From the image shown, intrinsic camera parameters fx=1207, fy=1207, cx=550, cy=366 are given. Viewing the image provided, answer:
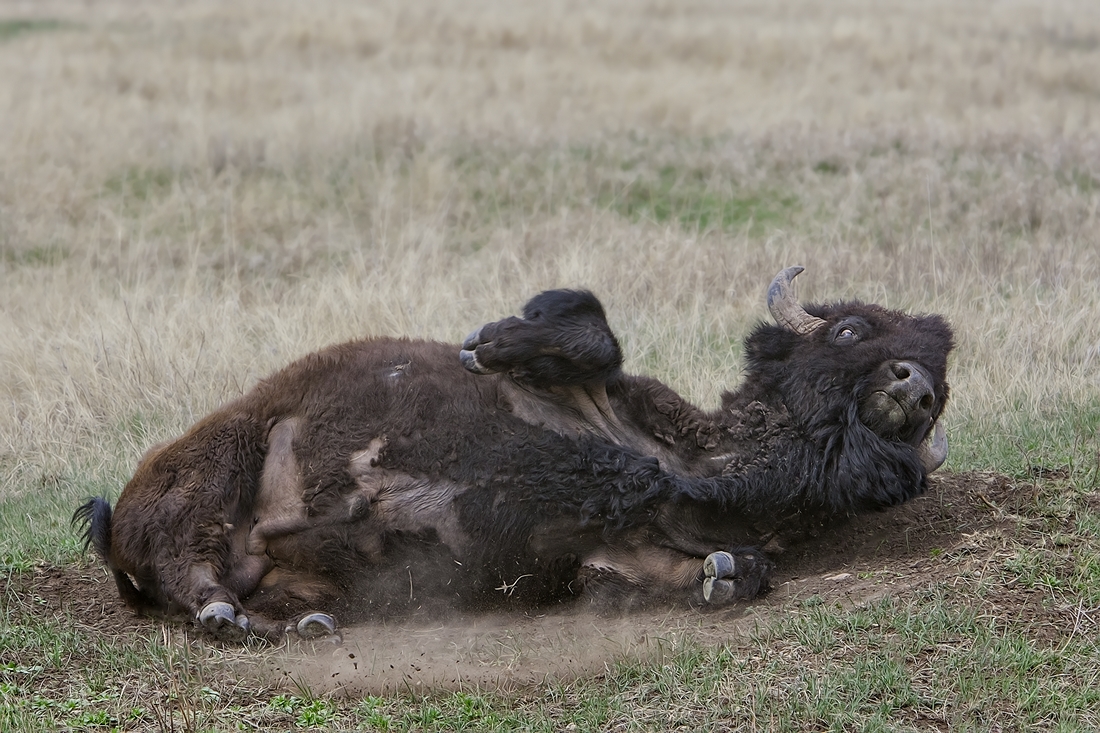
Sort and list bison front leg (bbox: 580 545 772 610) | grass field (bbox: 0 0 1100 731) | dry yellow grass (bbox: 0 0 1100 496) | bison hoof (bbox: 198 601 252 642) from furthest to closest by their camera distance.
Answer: dry yellow grass (bbox: 0 0 1100 496), bison front leg (bbox: 580 545 772 610), bison hoof (bbox: 198 601 252 642), grass field (bbox: 0 0 1100 731)

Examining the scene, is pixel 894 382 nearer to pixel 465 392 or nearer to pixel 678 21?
pixel 465 392

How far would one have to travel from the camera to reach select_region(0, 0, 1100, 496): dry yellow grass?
8117mm

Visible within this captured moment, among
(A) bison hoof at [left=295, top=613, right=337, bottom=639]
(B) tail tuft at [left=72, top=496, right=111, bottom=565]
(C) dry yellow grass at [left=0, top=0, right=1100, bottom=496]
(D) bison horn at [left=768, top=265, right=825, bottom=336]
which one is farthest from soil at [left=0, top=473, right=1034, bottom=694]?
(C) dry yellow grass at [left=0, top=0, right=1100, bottom=496]

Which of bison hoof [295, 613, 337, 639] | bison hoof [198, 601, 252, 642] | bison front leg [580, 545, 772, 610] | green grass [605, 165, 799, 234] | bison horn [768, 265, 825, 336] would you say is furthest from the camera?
green grass [605, 165, 799, 234]

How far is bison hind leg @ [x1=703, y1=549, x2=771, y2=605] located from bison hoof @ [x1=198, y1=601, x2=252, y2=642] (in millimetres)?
1821

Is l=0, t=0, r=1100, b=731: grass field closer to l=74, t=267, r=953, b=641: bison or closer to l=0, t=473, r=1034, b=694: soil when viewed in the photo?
l=0, t=473, r=1034, b=694: soil

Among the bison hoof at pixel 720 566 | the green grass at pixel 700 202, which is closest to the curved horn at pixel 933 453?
the bison hoof at pixel 720 566

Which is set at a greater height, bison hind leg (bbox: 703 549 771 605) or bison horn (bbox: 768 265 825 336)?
bison horn (bbox: 768 265 825 336)

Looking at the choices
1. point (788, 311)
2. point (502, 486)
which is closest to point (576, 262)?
point (788, 311)

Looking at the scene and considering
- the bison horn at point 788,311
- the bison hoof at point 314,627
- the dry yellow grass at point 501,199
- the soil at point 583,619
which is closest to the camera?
the soil at point 583,619

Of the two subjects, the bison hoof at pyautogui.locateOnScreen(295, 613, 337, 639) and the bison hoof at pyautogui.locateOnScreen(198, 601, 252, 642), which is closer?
the bison hoof at pyautogui.locateOnScreen(198, 601, 252, 642)

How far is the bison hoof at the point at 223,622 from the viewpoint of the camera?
181 inches

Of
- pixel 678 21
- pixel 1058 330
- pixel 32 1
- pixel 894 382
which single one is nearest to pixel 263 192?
pixel 1058 330

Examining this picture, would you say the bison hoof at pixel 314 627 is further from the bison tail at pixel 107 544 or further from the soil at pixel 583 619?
the bison tail at pixel 107 544
